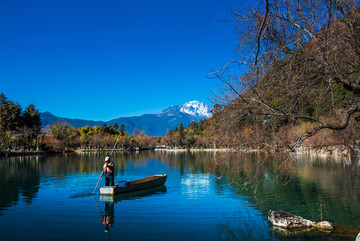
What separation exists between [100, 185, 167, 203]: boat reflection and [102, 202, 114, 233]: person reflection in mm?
955

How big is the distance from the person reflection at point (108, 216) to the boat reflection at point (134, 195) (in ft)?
3.13

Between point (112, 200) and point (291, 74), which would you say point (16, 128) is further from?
point (291, 74)

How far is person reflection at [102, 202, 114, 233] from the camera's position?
10.8m

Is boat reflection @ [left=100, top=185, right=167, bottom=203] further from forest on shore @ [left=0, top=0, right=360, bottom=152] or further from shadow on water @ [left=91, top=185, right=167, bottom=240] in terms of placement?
forest on shore @ [left=0, top=0, right=360, bottom=152]

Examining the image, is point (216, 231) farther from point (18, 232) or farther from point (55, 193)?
point (55, 193)

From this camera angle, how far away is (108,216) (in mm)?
12242

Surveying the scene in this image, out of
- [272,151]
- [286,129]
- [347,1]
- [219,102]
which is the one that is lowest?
[272,151]

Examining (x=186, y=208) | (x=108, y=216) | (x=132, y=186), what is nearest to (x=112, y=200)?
(x=132, y=186)

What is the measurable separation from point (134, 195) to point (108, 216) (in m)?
4.83

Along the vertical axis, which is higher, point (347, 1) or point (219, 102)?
point (347, 1)

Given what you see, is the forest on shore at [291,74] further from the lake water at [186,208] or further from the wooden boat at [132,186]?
the wooden boat at [132,186]

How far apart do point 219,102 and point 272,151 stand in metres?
1.94

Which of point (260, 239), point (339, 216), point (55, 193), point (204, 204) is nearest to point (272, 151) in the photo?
point (260, 239)

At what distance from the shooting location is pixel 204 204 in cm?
1462
